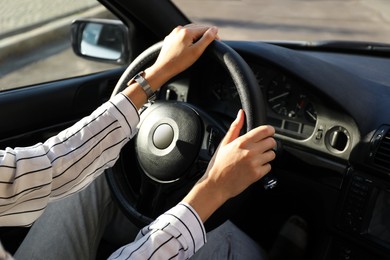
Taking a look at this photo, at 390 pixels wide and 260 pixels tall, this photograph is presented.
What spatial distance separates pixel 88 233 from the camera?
168 cm

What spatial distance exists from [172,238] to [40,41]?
2050 mm

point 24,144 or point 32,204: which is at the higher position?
point 32,204

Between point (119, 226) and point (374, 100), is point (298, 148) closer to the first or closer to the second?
point (374, 100)

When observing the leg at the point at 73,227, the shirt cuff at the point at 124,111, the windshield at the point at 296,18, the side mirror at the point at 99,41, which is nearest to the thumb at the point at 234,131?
the shirt cuff at the point at 124,111

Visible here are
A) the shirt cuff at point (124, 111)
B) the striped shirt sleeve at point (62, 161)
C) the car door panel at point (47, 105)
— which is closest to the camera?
the striped shirt sleeve at point (62, 161)

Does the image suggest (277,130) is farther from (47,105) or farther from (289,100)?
(47,105)

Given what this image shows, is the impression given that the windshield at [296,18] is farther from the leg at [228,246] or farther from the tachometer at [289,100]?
the leg at [228,246]

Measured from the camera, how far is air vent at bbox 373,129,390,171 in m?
1.51

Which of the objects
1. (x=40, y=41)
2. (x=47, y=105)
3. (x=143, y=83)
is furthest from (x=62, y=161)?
(x=40, y=41)

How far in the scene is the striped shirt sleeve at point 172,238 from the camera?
115cm

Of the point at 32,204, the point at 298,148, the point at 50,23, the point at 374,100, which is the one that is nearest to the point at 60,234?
the point at 32,204

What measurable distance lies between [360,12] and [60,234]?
7985 millimetres

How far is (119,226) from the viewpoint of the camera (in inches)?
72.2

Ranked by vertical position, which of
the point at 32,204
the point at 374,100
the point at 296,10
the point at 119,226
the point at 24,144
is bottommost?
the point at 296,10
